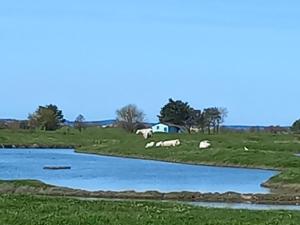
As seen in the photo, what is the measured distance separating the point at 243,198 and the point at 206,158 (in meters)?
54.9

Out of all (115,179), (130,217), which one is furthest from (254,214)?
(115,179)

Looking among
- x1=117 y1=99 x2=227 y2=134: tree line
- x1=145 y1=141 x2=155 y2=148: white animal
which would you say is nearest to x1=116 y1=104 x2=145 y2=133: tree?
x1=117 y1=99 x2=227 y2=134: tree line

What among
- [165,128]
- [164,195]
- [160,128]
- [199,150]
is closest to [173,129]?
[165,128]

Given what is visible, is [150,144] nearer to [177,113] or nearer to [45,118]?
[177,113]

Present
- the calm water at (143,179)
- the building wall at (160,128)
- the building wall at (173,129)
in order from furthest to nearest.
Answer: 1. the building wall at (173,129)
2. the building wall at (160,128)
3. the calm water at (143,179)

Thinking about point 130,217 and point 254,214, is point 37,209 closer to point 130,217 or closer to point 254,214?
point 130,217

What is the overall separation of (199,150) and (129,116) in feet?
268

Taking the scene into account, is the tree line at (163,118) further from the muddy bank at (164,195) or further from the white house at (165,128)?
the muddy bank at (164,195)

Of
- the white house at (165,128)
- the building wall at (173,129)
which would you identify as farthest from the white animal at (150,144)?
the building wall at (173,129)

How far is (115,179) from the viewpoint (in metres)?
63.9

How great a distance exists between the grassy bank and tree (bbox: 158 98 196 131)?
10860mm

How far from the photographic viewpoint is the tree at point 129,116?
609 ft

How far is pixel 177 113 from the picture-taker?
178 meters

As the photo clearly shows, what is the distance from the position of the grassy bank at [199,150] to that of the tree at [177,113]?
1086cm
